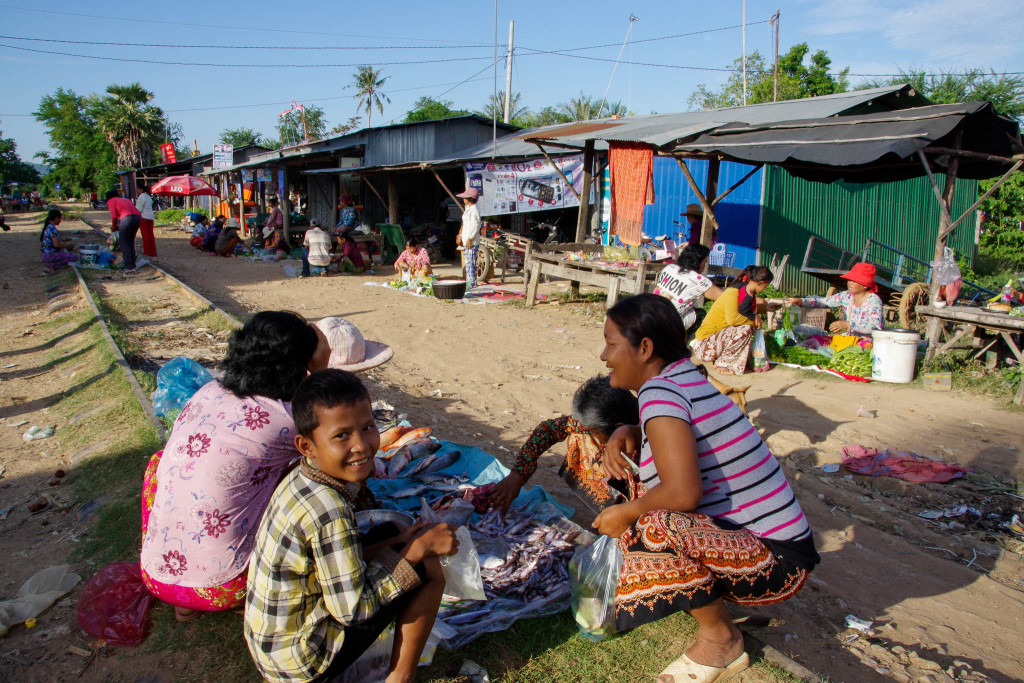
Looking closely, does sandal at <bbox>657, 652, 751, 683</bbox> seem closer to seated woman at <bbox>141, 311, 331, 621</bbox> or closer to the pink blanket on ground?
seated woman at <bbox>141, 311, 331, 621</bbox>

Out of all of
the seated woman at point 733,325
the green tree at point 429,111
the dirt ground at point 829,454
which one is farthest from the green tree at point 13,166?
the seated woman at point 733,325

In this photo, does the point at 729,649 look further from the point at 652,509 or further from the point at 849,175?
the point at 849,175

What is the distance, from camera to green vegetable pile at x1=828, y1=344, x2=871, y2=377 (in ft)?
25.0

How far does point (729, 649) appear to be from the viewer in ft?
7.81

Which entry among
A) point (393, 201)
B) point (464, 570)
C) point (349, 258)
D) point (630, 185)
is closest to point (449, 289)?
point (630, 185)

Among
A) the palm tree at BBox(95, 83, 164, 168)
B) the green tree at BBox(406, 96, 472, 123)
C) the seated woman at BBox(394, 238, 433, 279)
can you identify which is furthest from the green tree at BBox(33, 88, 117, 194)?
the seated woman at BBox(394, 238, 433, 279)

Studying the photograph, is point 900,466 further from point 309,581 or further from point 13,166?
point 13,166

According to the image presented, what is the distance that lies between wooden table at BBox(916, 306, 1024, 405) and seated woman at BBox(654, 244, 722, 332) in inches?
136

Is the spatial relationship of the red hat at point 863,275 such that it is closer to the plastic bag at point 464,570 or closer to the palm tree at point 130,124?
the plastic bag at point 464,570

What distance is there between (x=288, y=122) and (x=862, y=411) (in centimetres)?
7727

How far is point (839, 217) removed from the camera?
1464 centimetres

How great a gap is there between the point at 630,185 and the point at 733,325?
14.1 ft

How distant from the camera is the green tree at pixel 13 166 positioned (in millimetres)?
62675

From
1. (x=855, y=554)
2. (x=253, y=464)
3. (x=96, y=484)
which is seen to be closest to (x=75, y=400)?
(x=96, y=484)
